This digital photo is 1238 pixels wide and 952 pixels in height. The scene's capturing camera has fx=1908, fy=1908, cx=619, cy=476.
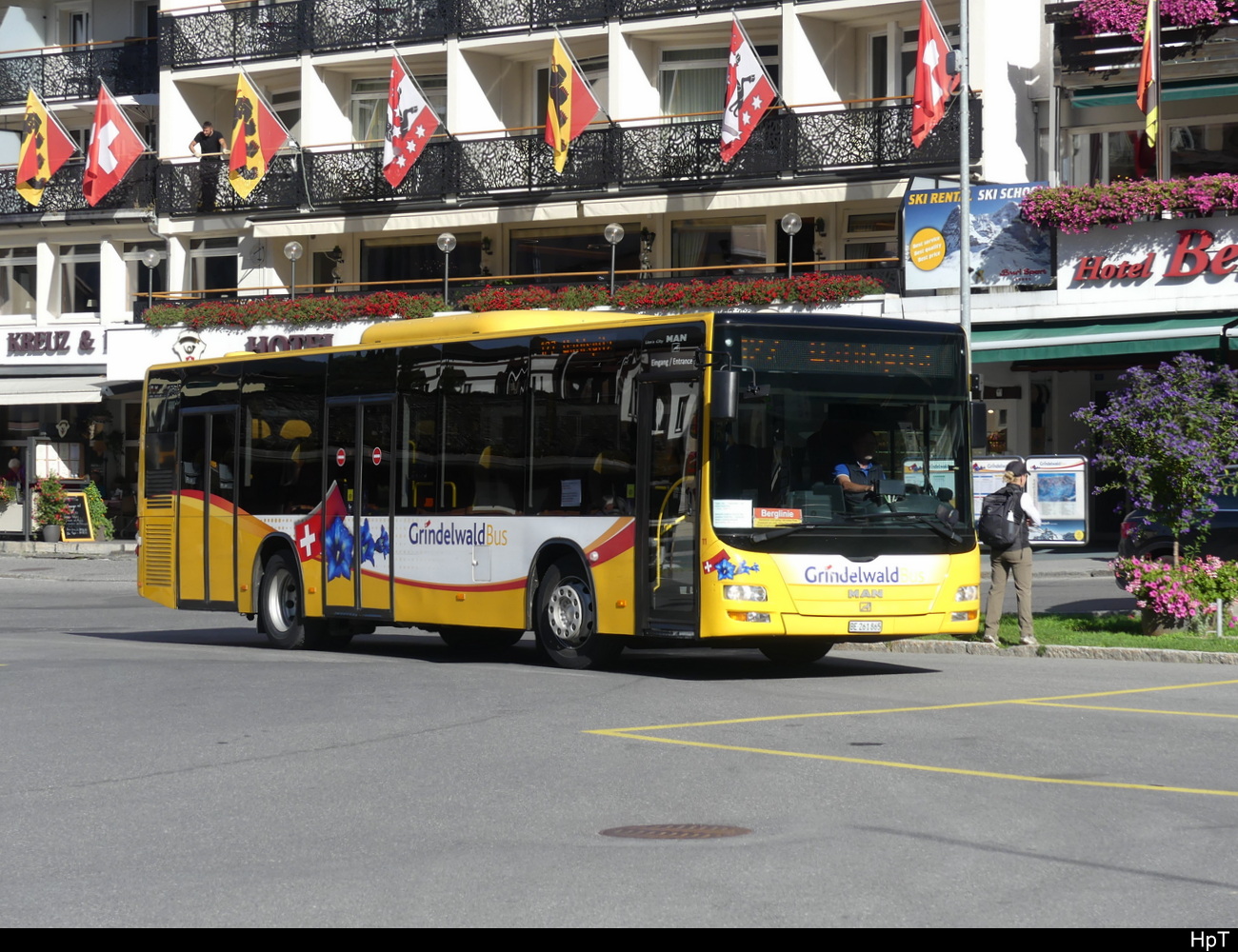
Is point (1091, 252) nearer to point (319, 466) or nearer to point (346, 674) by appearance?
point (319, 466)

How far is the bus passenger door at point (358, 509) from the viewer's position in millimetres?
18578

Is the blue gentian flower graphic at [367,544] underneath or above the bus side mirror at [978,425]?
underneath

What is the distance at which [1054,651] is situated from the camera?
1761cm

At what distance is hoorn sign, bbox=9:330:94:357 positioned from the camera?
46.0m

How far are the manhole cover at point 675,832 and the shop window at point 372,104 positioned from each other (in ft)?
120

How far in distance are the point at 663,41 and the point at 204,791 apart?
32.0 meters

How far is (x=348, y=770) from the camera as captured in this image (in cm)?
1038

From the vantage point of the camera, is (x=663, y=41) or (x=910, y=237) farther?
(x=663, y=41)

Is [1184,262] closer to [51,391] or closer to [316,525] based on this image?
[316,525]

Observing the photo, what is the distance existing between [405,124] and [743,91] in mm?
7484

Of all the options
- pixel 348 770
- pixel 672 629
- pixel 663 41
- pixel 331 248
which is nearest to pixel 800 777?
pixel 348 770

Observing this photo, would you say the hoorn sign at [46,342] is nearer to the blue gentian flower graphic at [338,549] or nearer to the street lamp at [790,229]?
Answer: the street lamp at [790,229]

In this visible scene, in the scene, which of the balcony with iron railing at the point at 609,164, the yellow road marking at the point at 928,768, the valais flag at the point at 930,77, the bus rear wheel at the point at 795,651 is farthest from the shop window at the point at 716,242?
the yellow road marking at the point at 928,768

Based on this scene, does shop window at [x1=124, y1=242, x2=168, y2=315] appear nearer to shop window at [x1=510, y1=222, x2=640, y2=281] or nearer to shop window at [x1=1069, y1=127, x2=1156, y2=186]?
shop window at [x1=510, y1=222, x2=640, y2=281]
